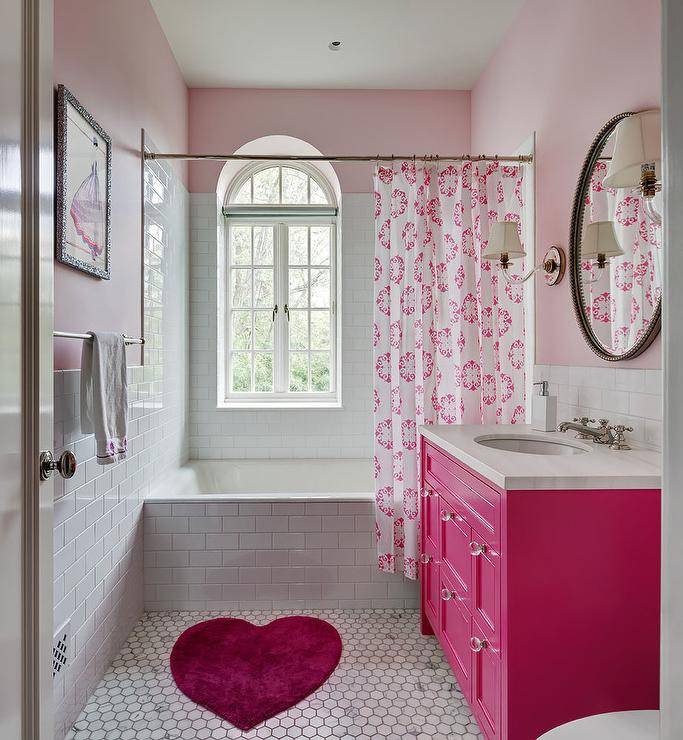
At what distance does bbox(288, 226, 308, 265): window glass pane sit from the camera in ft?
12.4

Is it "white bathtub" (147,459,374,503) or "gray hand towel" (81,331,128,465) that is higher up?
"gray hand towel" (81,331,128,465)

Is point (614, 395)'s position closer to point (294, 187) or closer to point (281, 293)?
point (281, 293)

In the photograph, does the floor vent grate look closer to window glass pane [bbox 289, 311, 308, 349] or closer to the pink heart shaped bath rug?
the pink heart shaped bath rug

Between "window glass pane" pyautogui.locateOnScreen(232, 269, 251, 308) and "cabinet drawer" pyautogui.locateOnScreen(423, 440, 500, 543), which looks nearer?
"cabinet drawer" pyautogui.locateOnScreen(423, 440, 500, 543)

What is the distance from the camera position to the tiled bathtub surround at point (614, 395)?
1575 mm

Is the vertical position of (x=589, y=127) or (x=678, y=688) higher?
(x=589, y=127)

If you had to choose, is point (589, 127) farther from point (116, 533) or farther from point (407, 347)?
point (116, 533)

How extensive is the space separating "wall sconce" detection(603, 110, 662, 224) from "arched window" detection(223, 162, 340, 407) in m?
2.38

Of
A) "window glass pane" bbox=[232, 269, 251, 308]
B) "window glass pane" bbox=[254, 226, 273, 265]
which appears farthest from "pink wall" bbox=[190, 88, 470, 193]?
"window glass pane" bbox=[232, 269, 251, 308]

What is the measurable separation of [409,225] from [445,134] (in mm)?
1406

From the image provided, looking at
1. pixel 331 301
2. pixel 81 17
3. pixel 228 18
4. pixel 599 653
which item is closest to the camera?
pixel 599 653

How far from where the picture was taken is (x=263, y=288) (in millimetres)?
3787

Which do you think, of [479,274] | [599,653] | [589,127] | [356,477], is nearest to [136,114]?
[479,274]

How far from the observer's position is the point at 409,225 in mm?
2430
